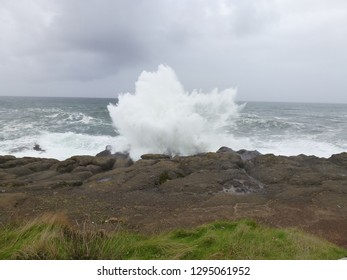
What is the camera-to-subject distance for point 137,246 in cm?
423

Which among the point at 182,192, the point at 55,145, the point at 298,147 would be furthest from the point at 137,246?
the point at 55,145

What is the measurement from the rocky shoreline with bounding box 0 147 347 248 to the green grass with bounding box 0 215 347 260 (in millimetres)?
1639

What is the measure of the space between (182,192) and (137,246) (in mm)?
6161

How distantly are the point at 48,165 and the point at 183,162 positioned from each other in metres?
6.41

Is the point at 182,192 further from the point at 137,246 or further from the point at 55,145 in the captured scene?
the point at 55,145

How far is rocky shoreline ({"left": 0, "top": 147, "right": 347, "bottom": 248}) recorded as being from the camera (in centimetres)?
776

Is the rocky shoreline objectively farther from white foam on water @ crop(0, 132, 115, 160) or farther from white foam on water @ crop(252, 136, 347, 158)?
white foam on water @ crop(252, 136, 347, 158)

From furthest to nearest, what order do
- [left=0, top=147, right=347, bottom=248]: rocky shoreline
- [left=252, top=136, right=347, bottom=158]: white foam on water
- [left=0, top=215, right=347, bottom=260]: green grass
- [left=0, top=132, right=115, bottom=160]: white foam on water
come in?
[left=0, top=132, right=115, bottom=160]: white foam on water → [left=252, top=136, right=347, bottom=158]: white foam on water → [left=0, top=147, right=347, bottom=248]: rocky shoreline → [left=0, top=215, right=347, bottom=260]: green grass

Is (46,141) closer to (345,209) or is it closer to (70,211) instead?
(70,211)

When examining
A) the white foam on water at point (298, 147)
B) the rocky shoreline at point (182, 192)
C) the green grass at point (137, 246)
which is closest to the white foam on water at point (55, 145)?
the rocky shoreline at point (182, 192)

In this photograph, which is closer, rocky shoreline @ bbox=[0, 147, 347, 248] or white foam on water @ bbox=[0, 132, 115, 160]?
rocky shoreline @ bbox=[0, 147, 347, 248]

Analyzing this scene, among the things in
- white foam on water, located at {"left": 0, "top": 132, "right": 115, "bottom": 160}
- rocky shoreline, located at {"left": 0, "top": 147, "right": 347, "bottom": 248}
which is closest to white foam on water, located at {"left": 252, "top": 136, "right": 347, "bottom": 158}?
rocky shoreline, located at {"left": 0, "top": 147, "right": 347, "bottom": 248}

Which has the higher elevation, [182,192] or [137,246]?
[137,246]

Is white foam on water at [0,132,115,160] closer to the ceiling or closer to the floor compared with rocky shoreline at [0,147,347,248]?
closer to the floor
